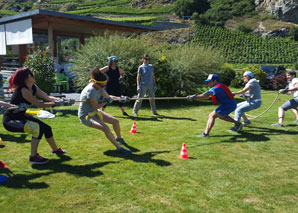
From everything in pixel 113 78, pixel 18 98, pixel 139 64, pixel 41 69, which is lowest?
pixel 18 98

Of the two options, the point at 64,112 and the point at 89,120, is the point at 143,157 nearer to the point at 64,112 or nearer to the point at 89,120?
the point at 89,120

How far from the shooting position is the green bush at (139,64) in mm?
12320

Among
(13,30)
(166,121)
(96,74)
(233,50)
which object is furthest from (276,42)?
(96,74)

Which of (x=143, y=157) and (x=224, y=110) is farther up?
(x=224, y=110)

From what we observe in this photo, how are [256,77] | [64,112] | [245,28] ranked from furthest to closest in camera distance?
1. [245,28]
2. [256,77]
3. [64,112]

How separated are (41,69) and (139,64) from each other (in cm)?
409

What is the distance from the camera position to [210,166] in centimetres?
500

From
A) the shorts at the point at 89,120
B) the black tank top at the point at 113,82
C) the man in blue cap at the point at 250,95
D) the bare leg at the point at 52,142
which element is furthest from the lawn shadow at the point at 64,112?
the man in blue cap at the point at 250,95

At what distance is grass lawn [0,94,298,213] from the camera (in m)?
3.64

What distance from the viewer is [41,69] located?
10281 millimetres

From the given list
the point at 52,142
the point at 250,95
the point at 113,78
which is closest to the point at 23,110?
the point at 52,142

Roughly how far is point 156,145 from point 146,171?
64.3 inches

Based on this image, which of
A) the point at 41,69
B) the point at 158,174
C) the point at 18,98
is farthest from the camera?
the point at 41,69

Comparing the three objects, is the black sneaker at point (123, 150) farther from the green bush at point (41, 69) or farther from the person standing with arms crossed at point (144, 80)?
the green bush at point (41, 69)
